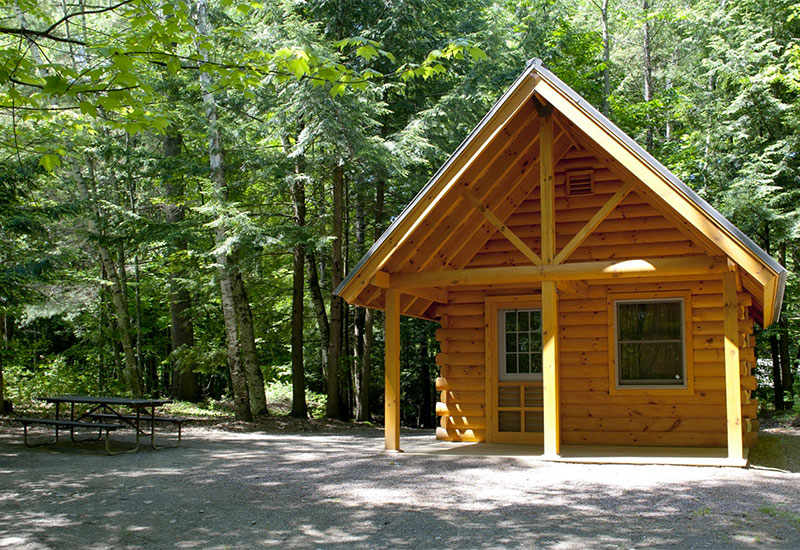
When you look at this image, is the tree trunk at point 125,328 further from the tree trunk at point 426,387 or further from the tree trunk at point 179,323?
the tree trunk at point 426,387

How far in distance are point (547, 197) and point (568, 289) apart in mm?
1595

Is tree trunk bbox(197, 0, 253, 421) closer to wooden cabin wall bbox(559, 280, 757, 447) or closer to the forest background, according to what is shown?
the forest background

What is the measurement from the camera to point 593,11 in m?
28.9

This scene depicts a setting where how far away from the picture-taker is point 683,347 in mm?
10383

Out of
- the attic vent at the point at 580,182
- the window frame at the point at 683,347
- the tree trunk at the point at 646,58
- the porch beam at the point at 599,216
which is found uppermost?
the tree trunk at the point at 646,58

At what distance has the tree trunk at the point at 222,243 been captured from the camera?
592 inches

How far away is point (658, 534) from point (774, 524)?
43.1 inches

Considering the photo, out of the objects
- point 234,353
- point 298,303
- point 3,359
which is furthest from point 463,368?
point 3,359

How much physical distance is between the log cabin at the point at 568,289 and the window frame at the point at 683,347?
21 millimetres

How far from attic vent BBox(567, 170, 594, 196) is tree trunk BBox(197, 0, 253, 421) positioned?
290 inches

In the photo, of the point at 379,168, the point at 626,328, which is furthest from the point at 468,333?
the point at 379,168

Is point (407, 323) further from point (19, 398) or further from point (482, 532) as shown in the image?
point (482, 532)

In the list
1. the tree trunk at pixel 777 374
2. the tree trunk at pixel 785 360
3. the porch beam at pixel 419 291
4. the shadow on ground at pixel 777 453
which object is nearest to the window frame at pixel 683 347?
the shadow on ground at pixel 777 453

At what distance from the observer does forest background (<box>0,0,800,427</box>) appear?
14.9 meters
